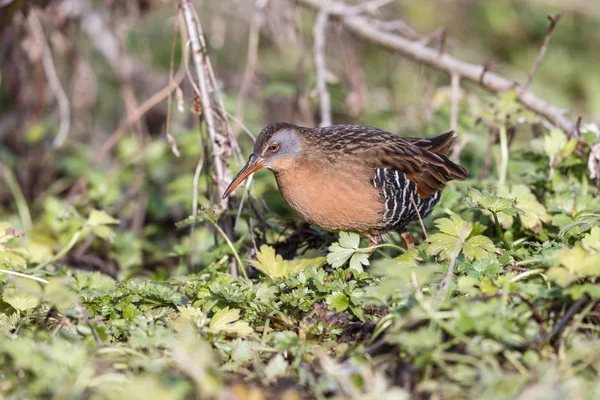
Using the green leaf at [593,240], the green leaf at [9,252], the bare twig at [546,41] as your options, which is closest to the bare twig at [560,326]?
A: the green leaf at [593,240]

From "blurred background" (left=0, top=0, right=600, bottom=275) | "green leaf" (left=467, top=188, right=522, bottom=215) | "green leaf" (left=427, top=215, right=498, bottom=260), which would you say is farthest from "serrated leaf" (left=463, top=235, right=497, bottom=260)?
"blurred background" (left=0, top=0, right=600, bottom=275)

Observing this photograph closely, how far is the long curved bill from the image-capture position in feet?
12.6

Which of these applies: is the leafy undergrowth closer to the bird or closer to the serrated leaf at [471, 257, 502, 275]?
the serrated leaf at [471, 257, 502, 275]

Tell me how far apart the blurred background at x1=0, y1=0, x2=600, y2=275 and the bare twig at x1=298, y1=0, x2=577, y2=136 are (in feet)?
0.34

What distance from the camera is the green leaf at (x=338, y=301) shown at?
314cm

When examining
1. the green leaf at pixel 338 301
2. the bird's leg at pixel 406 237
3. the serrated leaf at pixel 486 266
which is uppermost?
the serrated leaf at pixel 486 266

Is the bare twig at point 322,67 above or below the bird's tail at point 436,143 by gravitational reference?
above

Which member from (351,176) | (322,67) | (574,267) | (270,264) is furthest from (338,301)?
(322,67)

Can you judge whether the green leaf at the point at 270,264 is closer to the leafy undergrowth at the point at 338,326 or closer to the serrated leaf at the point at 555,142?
the leafy undergrowth at the point at 338,326

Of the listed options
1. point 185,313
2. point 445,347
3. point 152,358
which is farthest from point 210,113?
point 445,347

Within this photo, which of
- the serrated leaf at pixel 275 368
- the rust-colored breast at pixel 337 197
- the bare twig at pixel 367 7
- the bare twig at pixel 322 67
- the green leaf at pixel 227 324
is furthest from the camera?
the bare twig at pixel 367 7

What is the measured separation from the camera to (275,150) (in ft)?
13.0

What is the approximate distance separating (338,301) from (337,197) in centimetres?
79

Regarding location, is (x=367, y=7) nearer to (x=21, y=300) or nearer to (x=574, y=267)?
(x=574, y=267)
